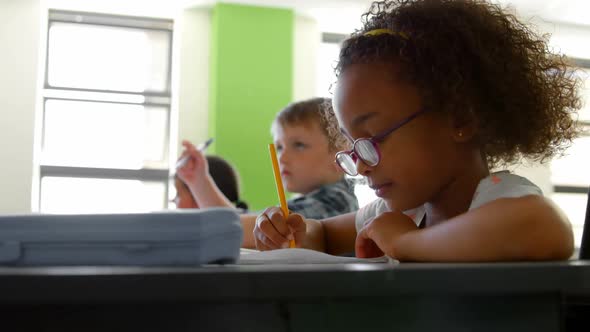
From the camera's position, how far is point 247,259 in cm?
67

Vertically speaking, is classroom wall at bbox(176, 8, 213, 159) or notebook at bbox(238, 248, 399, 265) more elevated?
classroom wall at bbox(176, 8, 213, 159)

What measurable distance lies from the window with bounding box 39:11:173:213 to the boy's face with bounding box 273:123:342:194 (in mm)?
3652

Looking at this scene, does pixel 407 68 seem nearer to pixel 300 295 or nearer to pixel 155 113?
pixel 300 295

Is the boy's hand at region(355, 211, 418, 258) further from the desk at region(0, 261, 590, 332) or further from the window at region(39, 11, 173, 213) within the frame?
the window at region(39, 11, 173, 213)

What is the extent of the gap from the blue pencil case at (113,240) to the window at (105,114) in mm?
5431

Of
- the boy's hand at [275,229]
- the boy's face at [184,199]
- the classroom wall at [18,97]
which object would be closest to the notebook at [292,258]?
the boy's hand at [275,229]

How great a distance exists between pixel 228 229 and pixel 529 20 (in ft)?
2.57

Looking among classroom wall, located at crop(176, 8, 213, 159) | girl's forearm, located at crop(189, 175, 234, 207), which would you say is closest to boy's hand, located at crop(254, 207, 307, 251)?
girl's forearm, located at crop(189, 175, 234, 207)

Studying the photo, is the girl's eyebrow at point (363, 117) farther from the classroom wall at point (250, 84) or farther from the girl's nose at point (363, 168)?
the classroom wall at point (250, 84)

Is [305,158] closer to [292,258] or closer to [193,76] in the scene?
[292,258]

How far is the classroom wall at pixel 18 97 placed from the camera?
5.56 m

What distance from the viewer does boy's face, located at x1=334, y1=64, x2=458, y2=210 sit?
2.97ft

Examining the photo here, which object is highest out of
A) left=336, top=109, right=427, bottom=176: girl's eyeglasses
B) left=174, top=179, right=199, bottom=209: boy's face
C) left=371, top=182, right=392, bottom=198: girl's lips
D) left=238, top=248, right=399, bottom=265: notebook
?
left=336, top=109, right=427, bottom=176: girl's eyeglasses

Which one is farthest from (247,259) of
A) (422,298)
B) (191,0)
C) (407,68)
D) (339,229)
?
(191,0)
